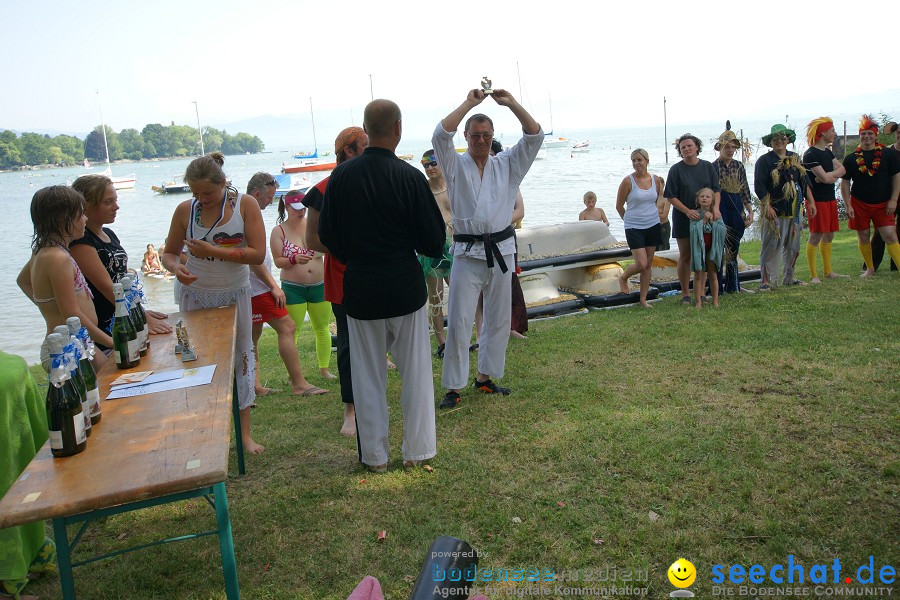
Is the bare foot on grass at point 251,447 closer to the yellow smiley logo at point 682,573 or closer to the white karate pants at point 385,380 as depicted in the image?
the white karate pants at point 385,380

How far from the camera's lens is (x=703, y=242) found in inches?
311

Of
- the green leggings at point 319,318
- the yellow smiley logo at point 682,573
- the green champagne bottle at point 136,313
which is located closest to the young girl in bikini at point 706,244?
the green leggings at point 319,318

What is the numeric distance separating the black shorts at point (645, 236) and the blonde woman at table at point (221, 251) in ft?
16.8

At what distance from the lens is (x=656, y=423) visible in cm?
451

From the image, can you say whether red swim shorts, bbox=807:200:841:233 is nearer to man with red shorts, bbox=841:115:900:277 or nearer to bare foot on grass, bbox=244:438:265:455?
man with red shorts, bbox=841:115:900:277

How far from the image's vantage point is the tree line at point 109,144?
403 ft

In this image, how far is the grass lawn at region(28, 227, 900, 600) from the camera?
3.14m

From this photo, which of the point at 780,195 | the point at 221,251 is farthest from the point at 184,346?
the point at 780,195

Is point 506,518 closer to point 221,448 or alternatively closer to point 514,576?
point 514,576

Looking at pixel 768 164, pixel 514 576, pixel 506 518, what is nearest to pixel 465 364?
pixel 506 518

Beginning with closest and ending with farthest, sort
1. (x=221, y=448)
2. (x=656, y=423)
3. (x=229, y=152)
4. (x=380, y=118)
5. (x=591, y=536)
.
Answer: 1. (x=221, y=448)
2. (x=591, y=536)
3. (x=380, y=118)
4. (x=656, y=423)
5. (x=229, y=152)

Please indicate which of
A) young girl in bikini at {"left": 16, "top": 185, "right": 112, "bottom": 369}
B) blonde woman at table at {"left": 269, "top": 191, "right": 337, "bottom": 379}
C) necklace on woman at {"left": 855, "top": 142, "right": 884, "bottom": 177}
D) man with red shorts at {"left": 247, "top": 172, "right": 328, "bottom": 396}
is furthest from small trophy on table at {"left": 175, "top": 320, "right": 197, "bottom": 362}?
necklace on woman at {"left": 855, "top": 142, "right": 884, "bottom": 177}

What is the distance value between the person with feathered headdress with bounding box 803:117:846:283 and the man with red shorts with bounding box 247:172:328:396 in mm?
6352

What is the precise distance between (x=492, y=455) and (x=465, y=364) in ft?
3.48
